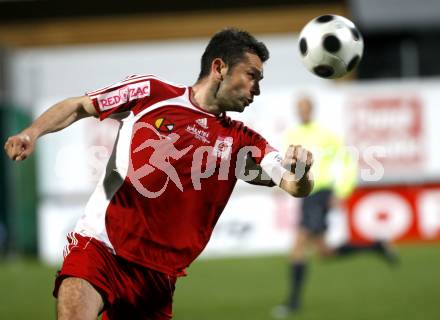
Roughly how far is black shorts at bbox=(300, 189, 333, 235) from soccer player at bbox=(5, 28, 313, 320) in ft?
16.4

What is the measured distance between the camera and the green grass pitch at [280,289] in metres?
8.79

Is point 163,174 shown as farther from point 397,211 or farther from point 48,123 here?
point 397,211

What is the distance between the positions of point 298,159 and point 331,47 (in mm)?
1074

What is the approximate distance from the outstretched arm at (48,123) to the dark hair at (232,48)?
0.68 m

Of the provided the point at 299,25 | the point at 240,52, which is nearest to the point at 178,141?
the point at 240,52

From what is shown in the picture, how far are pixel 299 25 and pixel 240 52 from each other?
15653 mm

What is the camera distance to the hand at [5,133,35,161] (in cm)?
397

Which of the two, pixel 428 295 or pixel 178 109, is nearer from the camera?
pixel 178 109

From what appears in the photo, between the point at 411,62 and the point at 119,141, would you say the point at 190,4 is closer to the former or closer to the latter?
the point at 411,62

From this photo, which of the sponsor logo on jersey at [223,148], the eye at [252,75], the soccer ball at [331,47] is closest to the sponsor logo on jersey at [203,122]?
the sponsor logo on jersey at [223,148]

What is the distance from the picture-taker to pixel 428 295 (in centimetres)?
952

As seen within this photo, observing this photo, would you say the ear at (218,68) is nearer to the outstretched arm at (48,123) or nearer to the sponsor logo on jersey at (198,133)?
the sponsor logo on jersey at (198,133)

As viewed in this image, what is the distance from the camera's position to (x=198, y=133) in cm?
464

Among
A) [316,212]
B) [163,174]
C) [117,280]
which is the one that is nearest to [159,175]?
[163,174]
